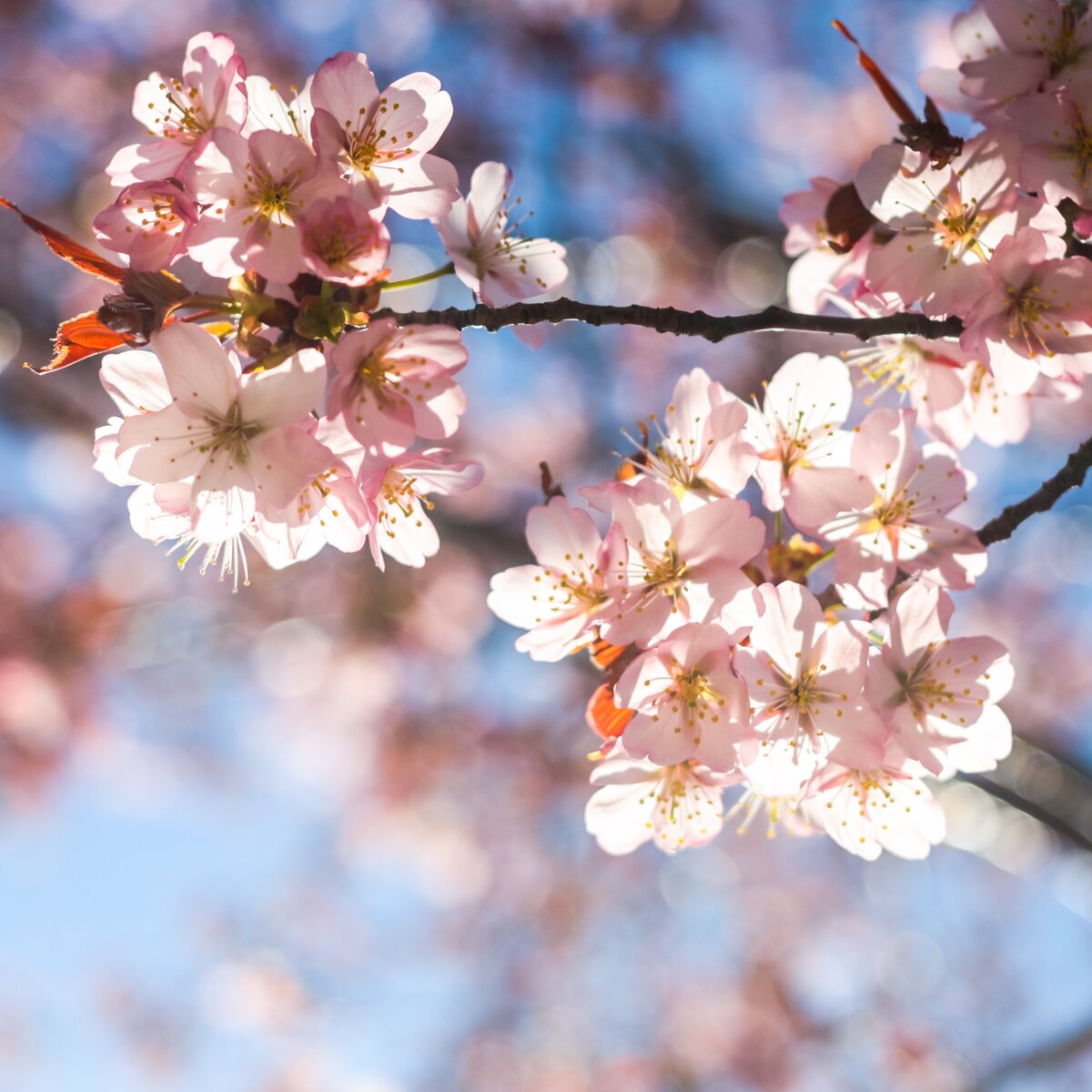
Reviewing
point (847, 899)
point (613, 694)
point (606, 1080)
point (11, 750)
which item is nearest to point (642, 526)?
point (613, 694)

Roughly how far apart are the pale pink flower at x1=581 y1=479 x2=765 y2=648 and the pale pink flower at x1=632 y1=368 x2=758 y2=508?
0.32ft

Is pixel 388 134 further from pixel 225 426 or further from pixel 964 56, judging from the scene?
pixel 964 56

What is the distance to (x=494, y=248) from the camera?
1.43 meters

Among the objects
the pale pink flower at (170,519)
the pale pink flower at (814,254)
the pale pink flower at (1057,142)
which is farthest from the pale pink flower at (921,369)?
the pale pink flower at (170,519)

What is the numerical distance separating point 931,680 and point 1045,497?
0.30 metres

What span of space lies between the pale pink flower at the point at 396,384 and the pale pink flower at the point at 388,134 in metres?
0.18

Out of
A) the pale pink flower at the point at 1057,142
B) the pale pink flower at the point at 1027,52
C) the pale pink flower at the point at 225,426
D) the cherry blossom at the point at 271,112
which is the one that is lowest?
the pale pink flower at the point at 225,426

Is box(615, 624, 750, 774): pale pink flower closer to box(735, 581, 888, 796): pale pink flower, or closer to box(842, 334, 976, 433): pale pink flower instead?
box(735, 581, 888, 796): pale pink flower

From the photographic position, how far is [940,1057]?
6.73 metres

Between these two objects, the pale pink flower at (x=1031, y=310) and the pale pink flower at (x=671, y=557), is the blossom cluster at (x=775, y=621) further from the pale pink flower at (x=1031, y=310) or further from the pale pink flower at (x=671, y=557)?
the pale pink flower at (x=1031, y=310)

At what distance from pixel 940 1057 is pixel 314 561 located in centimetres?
579

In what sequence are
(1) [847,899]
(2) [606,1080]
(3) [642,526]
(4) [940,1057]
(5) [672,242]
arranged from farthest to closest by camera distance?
(1) [847,899] < (2) [606,1080] < (4) [940,1057] < (5) [672,242] < (3) [642,526]

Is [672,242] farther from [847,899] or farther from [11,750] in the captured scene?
[847,899]

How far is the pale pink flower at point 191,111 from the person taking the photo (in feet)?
4.02
